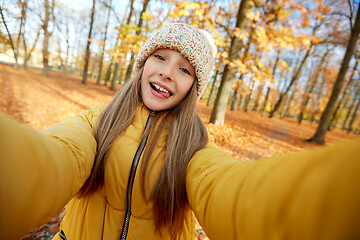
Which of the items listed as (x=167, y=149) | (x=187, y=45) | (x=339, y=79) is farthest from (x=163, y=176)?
(x=339, y=79)

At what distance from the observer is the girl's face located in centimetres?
150

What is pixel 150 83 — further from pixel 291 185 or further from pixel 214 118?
pixel 214 118

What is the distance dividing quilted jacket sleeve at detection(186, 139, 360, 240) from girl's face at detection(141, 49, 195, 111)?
99 centimetres

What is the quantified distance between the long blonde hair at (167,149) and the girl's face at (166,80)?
0.32 feet

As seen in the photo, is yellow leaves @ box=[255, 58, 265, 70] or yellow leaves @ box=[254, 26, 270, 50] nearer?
yellow leaves @ box=[254, 26, 270, 50]

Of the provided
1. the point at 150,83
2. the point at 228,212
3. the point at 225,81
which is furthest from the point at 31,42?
the point at 228,212

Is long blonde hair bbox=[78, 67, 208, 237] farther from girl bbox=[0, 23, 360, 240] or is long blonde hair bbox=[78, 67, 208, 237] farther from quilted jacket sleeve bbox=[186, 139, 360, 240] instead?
quilted jacket sleeve bbox=[186, 139, 360, 240]

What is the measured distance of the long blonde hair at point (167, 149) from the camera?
1203 mm

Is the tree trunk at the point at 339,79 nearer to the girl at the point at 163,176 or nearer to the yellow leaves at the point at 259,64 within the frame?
the yellow leaves at the point at 259,64

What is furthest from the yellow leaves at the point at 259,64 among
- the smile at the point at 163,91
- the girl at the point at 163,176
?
the smile at the point at 163,91

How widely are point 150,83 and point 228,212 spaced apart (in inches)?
53.1

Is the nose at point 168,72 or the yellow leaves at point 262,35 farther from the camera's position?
the yellow leaves at point 262,35

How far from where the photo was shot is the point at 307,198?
38 centimetres

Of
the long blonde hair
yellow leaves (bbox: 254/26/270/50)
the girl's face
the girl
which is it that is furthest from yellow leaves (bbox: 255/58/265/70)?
the long blonde hair
